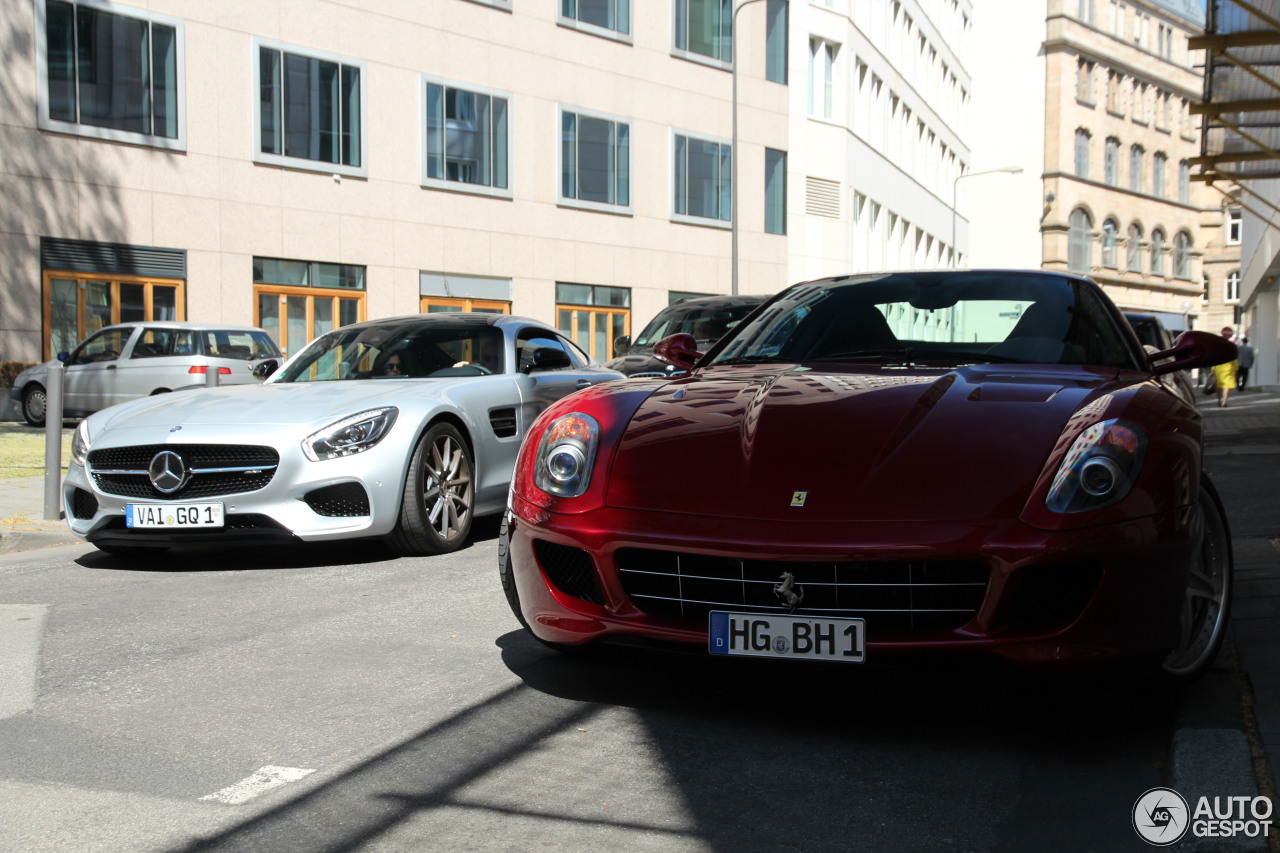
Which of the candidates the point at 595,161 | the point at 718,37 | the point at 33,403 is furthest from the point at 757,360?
the point at 718,37

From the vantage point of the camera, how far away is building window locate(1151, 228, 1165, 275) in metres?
84.1

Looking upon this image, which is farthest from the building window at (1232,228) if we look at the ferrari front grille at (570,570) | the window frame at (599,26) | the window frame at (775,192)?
the ferrari front grille at (570,570)

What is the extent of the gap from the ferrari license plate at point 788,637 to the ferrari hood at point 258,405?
12.1ft

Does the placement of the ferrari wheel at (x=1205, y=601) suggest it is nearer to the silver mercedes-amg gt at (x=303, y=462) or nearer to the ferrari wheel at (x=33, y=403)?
the silver mercedes-amg gt at (x=303, y=462)

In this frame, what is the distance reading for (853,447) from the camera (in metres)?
3.84

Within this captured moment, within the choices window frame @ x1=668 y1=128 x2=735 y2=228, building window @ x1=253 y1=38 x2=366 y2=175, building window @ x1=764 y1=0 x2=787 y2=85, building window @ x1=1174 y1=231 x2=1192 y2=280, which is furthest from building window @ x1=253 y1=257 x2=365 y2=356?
building window @ x1=1174 y1=231 x2=1192 y2=280

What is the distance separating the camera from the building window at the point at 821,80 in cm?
3972

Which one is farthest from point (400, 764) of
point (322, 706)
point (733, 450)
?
point (733, 450)

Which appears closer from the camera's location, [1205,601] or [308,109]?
[1205,601]

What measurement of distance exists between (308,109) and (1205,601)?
78.5ft

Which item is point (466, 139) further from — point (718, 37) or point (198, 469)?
point (198, 469)

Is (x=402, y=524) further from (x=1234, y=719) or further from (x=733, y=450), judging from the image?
(x=1234, y=719)

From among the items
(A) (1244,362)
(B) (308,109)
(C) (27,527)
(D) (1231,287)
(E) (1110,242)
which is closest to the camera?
(C) (27,527)

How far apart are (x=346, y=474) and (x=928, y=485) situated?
379 cm
